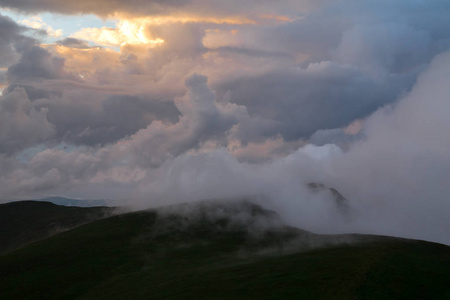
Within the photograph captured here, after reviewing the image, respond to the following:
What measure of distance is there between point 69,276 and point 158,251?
4590 cm

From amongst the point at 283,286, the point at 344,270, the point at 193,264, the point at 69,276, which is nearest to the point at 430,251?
the point at 344,270

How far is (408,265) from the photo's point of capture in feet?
370

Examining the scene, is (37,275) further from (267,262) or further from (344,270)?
(344,270)

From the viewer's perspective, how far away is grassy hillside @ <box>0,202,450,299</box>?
3846 inches

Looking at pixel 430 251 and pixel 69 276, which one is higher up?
pixel 430 251

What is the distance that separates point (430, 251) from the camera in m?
133

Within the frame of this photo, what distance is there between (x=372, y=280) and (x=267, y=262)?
42830 millimetres

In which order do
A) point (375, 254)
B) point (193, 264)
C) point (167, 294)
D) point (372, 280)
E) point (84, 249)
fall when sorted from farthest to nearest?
1. point (84, 249)
2. point (193, 264)
3. point (375, 254)
4. point (167, 294)
5. point (372, 280)

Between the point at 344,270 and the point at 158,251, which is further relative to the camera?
the point at 158,251

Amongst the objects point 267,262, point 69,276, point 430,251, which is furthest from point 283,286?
point 69,276

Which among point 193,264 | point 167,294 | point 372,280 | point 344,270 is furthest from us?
point 193,264

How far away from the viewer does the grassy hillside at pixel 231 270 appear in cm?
9769

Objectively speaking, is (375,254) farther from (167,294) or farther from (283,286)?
(167,294)

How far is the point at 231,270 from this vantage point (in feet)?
419
